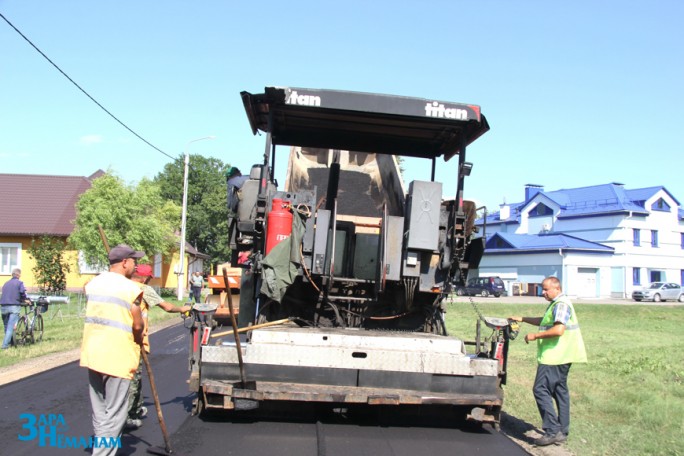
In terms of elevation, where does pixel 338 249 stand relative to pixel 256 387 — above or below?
above

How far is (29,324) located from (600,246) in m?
47.6

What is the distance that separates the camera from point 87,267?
117 ft

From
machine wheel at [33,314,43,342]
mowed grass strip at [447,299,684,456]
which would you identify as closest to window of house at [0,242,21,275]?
machine wheel at [33,314,43,342]

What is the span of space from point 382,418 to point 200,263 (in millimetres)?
55593

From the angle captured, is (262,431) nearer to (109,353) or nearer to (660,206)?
(109,353)

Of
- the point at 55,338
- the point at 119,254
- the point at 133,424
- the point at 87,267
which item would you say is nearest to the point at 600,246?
the point at 87,267

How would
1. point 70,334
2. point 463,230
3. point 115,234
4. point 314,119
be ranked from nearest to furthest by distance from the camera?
point 463,230 < point 314,119 < point 70,334 < point 115,234

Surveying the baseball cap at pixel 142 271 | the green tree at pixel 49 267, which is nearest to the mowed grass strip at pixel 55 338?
the green tree at pixel 49 267

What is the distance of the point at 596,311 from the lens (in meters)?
33.3

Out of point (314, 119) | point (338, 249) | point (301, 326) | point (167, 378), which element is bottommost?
point (167, 378)

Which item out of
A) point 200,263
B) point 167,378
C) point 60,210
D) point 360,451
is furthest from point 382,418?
point 200,263

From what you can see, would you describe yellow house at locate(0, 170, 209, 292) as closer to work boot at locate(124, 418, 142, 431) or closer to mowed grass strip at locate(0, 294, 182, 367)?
mowed grass strip at locate(0, 294, 182, 367)

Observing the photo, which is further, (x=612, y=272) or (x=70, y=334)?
(x=612, y=272)

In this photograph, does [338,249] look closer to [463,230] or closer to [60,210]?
[463,230]
